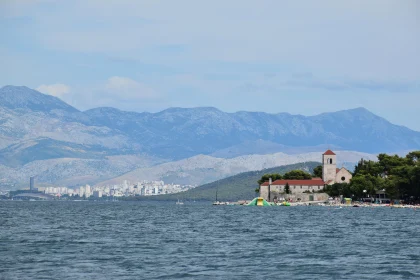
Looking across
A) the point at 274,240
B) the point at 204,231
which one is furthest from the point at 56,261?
the point at 204,231

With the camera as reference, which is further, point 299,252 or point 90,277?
point 299,252

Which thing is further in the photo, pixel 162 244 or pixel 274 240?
pixel 274 240

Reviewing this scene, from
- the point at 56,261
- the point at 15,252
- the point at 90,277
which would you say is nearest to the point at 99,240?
the point at 15,252

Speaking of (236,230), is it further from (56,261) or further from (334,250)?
(56,261)

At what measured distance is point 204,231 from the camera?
10788 centimetres

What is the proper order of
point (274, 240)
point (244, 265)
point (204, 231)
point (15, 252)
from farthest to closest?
1. point (204, 231)
2. point (274, 240)
3. point (15, 252)
4. point (244, 265)

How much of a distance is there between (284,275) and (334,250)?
17.9m

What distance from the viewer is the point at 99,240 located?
89.7 metres

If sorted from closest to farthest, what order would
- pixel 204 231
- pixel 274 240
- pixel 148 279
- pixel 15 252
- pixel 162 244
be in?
1. pixel 148 279
2. pixel 15 252
3. pixel 162 244
4. pixel 274 240
5. pixel 204 231

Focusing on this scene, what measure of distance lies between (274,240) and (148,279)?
3319 centimetres

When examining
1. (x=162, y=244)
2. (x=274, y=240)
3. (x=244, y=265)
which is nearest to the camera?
(x=244, y=265)

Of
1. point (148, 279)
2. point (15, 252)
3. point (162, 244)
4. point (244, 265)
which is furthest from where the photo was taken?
point (162, 244)

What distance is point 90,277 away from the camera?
6056 centimetres

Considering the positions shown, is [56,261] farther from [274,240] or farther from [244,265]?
[274,240]
